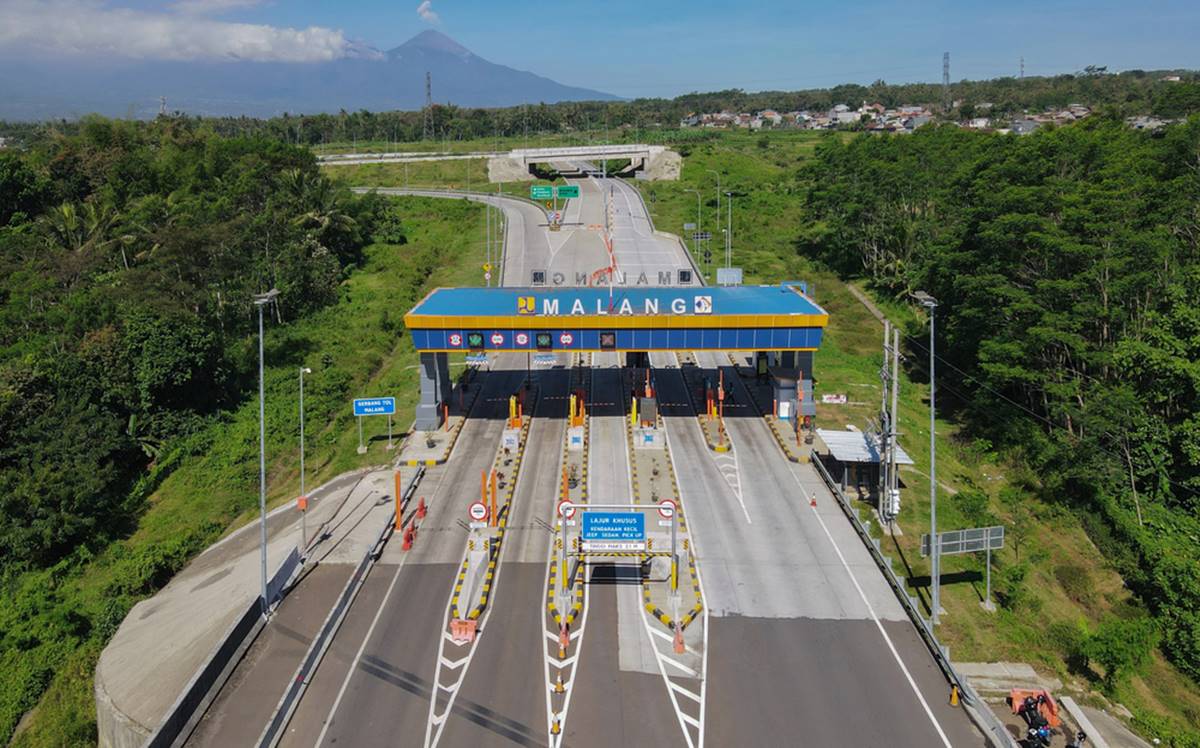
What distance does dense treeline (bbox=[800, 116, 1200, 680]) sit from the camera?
43.1 metres

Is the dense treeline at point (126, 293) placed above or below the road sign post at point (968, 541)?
above

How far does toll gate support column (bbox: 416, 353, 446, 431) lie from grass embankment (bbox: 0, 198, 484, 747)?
97.8 inches

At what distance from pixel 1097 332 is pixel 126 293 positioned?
6875 centimetres

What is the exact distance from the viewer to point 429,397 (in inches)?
2046

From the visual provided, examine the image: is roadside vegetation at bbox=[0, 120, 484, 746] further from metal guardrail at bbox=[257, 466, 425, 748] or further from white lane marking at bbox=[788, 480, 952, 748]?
white lane marking at bbox=[788, 480, 952, 748]

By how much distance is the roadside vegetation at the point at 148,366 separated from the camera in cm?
4225

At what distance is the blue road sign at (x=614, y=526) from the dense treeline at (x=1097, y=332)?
24471 mm

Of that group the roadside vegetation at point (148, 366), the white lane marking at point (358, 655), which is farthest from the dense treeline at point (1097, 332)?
the roadside vegetation at point (148, 366)

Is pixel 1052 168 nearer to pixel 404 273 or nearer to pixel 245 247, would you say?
pixel 404 273

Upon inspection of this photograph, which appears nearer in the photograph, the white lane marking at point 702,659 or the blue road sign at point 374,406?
the white lane marking at point 702,659

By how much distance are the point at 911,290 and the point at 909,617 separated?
51.1m

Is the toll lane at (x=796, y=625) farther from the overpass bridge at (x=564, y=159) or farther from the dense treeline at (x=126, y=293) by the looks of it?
the overpass bridge at (x=564, y=159)

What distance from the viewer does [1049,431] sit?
51.7 metres

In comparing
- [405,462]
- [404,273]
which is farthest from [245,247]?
[405,462]
